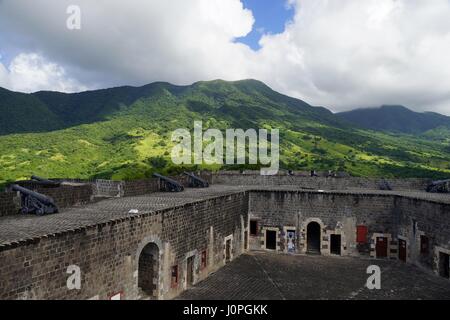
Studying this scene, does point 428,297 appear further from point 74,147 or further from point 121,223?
point 74,147

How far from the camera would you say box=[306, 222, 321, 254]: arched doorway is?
25987 millimetres

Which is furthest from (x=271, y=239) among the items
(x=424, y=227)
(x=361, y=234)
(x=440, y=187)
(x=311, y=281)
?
(x=440, y=187)

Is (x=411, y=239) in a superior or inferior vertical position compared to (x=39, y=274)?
inferior

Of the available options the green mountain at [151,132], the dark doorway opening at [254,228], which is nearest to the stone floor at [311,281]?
the dark doorway opening at [254,228]

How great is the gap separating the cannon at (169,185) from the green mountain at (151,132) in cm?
2668

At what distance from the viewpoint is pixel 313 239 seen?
2803cm

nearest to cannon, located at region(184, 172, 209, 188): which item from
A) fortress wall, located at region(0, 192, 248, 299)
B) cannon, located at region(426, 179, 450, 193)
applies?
fortress wall, located at region(0, 192, 248, 299)

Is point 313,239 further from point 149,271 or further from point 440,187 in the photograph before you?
point 149,271

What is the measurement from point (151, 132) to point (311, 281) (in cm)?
8404

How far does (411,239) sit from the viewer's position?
22.3m

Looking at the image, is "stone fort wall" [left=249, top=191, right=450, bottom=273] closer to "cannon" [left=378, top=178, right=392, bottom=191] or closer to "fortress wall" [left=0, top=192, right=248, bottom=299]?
"fortress wall" [left=0, top=192, right=248, bottom=299]

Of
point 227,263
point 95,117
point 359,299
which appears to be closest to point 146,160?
point 95,117

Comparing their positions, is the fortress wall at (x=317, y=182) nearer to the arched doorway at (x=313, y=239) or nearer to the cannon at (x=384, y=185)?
the cannon at (x=384, y=185)

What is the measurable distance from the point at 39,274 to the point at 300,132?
4315 inches
